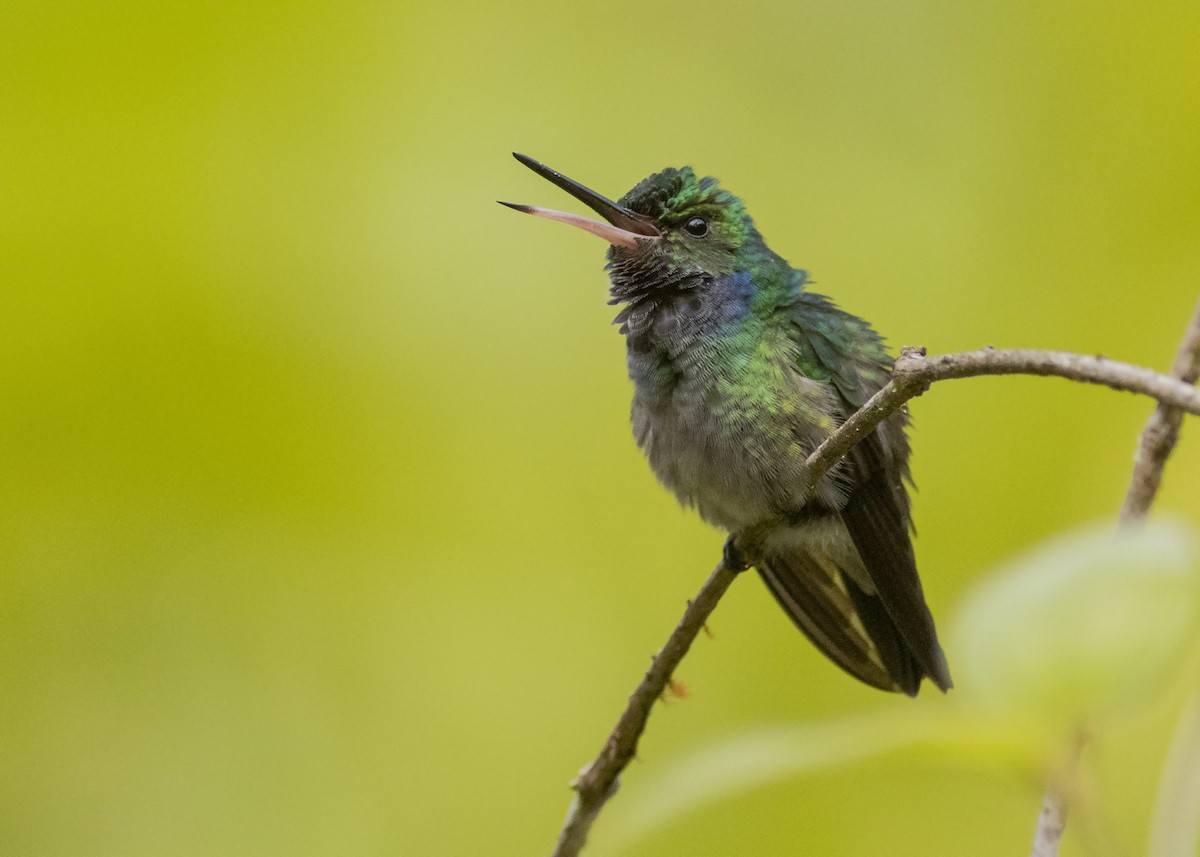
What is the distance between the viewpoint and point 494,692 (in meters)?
3.82

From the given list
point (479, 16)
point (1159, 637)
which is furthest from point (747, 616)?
point (1159, 637)

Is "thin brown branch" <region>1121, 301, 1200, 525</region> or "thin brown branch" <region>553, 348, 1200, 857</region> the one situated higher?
"thin brown branch" <region>1121, 301, 1200, 525</region>

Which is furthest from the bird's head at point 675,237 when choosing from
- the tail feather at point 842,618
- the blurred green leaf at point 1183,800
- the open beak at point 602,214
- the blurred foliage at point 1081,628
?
the blurred foliage at point 1081,628

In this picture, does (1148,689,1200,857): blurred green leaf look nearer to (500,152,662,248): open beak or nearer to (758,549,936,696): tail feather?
(500,152,662,248): open beak

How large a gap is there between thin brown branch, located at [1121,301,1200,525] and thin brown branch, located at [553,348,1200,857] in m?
0.22

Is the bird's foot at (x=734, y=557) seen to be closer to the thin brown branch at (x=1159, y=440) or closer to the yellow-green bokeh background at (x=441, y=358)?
the thin brown branch at (x=1159, y=440)

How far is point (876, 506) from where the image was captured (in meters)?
2.44

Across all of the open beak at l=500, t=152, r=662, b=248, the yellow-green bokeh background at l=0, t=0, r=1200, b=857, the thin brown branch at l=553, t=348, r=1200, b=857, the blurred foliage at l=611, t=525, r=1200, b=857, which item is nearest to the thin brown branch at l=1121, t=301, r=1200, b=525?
the thin brown branch at l=553, t=348, r=1200, b=857

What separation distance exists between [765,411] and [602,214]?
26.3 inches

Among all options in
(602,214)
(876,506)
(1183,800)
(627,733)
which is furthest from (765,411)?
(1183,800)

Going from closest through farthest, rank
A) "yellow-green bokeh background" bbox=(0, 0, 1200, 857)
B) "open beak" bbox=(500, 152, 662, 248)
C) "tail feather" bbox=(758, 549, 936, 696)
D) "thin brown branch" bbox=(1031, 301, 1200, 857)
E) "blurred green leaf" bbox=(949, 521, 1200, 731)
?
"blurred green leaf" bbox=(949, 521, 1200, 731)
"thin brown branch" bbox=(1031, 301, 1200, 857)
"open beak" bbox=(500, 152, 662, 248)
"tail feather" bbox=(758, 549, 936, 696)
"yellow-green bokeh background" bbox=(0, 0, 1200, 857)

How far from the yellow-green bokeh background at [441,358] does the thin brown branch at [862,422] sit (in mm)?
1637

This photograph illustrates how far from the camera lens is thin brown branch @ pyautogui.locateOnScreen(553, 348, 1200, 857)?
0.91m

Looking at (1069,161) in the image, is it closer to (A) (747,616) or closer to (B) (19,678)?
(A) (747,616)
